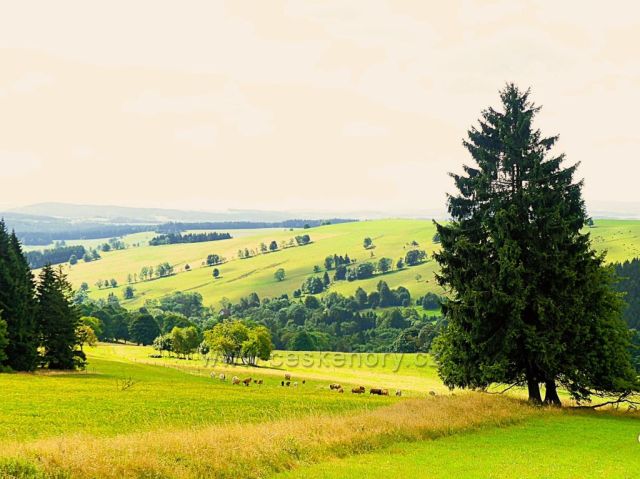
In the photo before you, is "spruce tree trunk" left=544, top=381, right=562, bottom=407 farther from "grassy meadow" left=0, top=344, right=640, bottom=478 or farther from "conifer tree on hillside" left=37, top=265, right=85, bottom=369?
"conifer tree on hillside" left=37, top=265, right=85, bottom=369

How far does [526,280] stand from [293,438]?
2086cm

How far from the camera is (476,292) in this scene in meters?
38.0

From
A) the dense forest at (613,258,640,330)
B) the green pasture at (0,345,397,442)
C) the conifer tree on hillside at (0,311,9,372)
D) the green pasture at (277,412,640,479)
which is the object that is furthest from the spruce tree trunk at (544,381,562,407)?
the dense forest at (613,258,640,330)

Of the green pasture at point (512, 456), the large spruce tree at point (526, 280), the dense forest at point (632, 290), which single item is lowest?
the dense forest at point (632, 290)

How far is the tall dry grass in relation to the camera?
18781 mm

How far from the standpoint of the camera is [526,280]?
38312 mm

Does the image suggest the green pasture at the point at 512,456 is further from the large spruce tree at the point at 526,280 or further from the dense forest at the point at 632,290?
the dense forest at the point at 632,290

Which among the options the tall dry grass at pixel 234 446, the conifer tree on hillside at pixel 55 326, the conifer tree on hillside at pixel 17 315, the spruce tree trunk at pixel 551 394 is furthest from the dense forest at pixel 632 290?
the tall dry grass at pixel 234 446

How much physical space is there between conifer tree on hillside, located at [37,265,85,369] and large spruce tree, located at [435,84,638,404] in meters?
52.1

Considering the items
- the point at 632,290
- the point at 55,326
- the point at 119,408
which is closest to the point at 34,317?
the point at 55,326

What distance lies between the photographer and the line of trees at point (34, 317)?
6869 cm

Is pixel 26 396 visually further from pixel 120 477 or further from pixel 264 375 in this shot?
pixel 264 375

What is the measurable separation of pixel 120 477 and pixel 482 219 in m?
29.9

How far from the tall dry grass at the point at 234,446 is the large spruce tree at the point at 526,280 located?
27.8 feet
